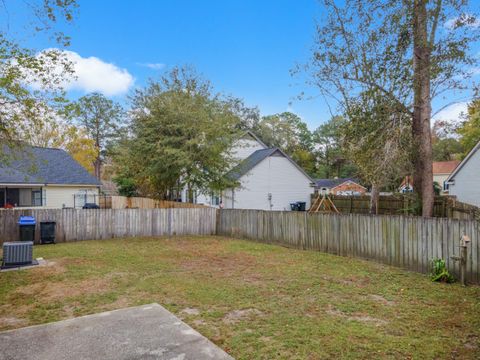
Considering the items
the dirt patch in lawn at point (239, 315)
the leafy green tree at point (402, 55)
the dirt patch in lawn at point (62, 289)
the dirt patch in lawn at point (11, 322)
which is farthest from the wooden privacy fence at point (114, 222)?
the dirt patch in lawn at point (239, 315)

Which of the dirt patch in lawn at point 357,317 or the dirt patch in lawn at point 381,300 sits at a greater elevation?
the dirt patch in lawn at point 357,317

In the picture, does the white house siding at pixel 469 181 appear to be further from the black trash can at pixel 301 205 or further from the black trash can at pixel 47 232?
the black trash can at pixel 47 232

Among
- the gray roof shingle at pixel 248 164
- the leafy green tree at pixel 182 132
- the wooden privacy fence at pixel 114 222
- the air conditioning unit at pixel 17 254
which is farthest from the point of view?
the gray roof shingle at pixel 248 164

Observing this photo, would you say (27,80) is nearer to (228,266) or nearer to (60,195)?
(228,266)

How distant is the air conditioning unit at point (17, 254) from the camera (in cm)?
809

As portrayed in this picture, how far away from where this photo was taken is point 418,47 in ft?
32.1

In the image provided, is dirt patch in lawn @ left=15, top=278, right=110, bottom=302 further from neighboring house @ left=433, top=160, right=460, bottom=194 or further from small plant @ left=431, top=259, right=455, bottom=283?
neighboring house @ left=433, top=160, right=460, bottom=194

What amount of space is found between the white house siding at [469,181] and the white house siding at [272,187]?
951cm

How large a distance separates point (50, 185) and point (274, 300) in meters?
18.7

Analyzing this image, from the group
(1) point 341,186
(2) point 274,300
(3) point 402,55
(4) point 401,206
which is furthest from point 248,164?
(1) point 341,186

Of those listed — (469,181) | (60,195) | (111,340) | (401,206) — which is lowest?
(111,340)

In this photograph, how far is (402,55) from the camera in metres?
10.1

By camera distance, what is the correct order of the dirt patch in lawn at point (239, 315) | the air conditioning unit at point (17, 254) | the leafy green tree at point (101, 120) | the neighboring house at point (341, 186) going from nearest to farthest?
the dirt patch in lawn at point (239, 315) → the air conditioning unit at point (17, 254) → the leafy green tree at point (101, 120) → the neighboring house at point (341, 186)

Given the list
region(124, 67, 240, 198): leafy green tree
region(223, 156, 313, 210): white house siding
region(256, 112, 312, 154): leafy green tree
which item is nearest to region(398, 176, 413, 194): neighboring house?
region(223, 156, 313, 210): white house siding
